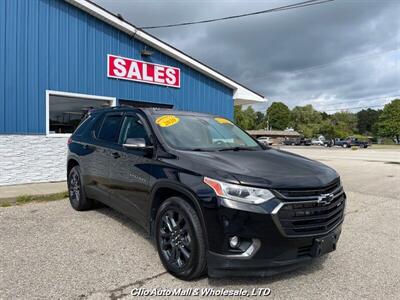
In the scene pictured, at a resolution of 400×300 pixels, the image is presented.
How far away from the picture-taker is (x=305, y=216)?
3.23 m

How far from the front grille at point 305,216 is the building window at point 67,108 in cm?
727

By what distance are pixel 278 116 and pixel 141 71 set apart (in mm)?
119585

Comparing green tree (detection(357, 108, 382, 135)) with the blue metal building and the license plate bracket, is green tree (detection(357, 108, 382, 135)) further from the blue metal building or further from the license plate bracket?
the license plate bracket

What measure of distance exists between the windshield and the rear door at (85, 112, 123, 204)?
0.98m

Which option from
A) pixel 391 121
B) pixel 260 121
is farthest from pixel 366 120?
pixel 391 121

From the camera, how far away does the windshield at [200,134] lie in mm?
4172

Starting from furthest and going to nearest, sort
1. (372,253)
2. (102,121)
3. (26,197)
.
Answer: (26,197) < (102,121) < (372,253)

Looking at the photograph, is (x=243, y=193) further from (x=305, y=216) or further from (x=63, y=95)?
(x=63, y=95)

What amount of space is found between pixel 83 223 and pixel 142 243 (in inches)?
55.4

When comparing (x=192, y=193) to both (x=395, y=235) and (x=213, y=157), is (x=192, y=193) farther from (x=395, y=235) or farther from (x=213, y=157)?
(x=395, y=235)

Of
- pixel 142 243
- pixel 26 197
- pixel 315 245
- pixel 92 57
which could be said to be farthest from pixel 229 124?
pixel 92 57

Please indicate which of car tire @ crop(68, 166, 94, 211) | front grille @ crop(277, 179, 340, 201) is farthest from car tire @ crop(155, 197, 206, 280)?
car tire @ crop(68, 166, 94, 211)

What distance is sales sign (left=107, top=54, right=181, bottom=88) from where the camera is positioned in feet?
33.8

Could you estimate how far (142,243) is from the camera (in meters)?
4.62
